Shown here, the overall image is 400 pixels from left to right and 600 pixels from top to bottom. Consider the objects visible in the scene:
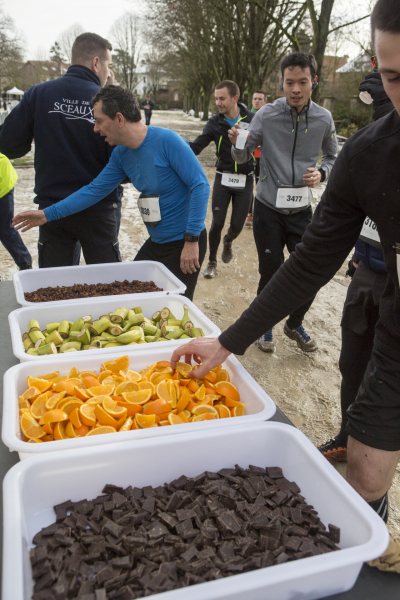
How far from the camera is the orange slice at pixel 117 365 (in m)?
1.65

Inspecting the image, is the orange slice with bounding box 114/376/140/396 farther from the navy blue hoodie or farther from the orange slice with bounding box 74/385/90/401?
the navy blue hoodie

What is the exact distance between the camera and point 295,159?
3170mm

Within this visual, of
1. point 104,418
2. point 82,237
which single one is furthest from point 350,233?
point 82,237

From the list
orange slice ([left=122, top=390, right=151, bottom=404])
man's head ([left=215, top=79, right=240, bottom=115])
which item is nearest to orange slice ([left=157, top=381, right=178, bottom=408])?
orange slice ([left=122, top=390, right=151, bottom=404])

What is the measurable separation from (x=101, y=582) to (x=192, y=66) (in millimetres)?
34866

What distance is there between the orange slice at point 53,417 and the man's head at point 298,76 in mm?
2606

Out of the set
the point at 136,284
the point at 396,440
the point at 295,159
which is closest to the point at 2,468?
the point at 396,440

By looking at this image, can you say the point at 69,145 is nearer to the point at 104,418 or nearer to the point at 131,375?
the point at 131,375

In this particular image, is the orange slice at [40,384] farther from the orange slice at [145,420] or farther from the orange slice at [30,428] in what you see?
the orange slice at [145,420]

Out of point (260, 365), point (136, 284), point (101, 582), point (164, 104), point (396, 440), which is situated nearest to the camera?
point (101, 582)

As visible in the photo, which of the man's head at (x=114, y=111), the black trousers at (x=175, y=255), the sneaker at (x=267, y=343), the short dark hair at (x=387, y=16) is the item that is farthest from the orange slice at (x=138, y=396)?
the sneaker at (x=267, y=343)

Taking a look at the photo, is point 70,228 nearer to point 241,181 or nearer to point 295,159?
point 295,159

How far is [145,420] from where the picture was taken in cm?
134

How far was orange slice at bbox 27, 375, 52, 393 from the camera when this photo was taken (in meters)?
1.47
